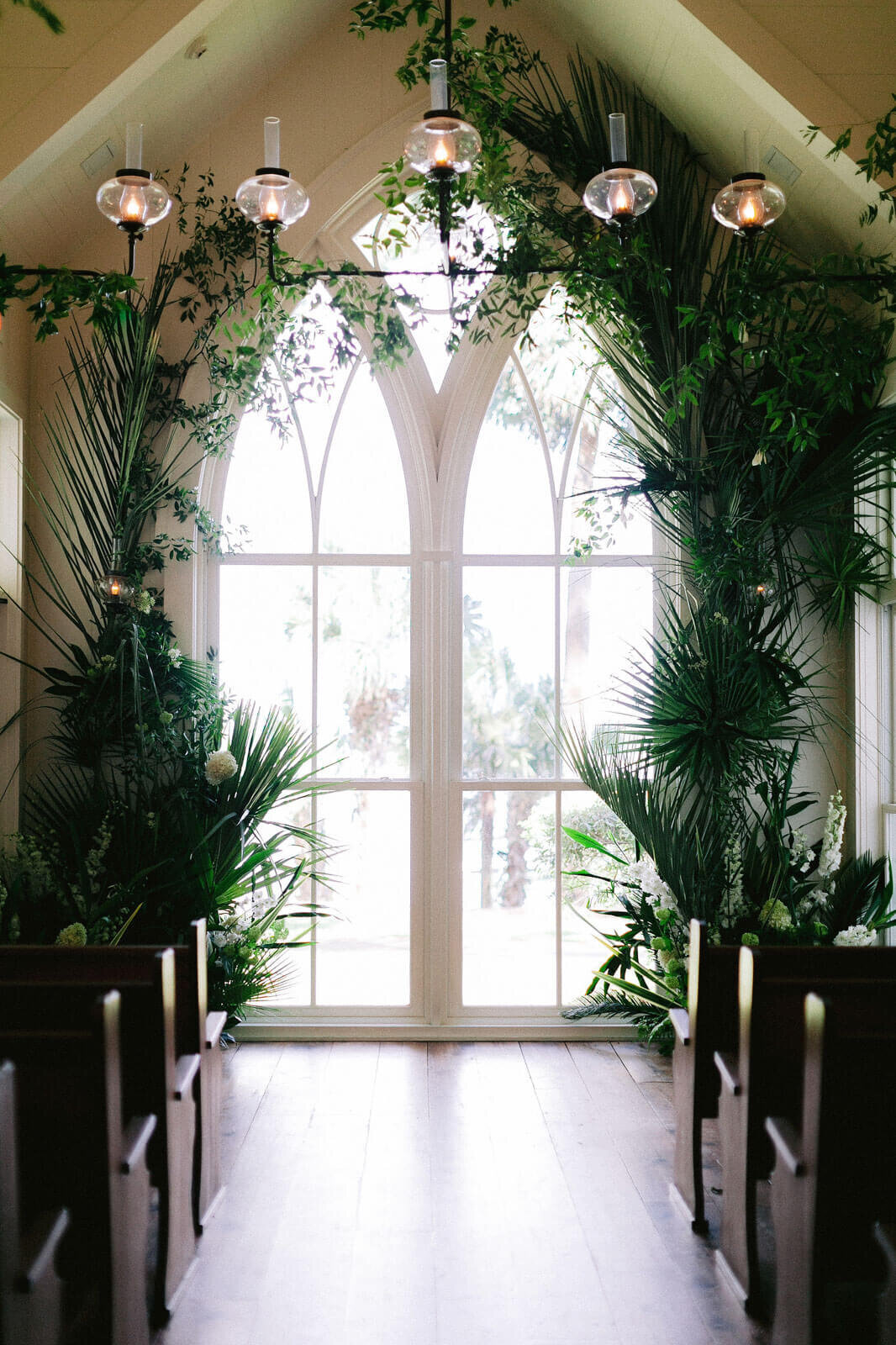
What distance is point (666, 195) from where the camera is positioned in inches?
179

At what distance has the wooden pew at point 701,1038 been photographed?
307cm

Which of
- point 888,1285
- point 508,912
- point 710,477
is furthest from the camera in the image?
point 508,912

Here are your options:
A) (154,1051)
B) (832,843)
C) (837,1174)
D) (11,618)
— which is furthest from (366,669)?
(837,1174)

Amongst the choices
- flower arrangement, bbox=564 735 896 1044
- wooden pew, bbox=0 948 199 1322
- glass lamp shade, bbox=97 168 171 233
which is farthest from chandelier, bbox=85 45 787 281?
flower arrangement, bbox=564 735 896 1044

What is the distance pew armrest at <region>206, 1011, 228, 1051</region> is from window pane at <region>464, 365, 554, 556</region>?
2.56 m

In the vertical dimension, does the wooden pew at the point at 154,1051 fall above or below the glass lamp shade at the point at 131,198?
below

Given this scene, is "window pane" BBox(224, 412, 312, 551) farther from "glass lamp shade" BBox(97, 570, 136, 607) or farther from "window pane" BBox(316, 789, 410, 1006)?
"window pane" BBox(316, 789, 410, 1006)

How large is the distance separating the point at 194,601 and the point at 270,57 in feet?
7.82

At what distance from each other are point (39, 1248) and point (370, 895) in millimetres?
3205

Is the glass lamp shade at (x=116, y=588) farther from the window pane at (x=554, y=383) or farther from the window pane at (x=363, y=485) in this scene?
the window pane at (x=554, y=383)

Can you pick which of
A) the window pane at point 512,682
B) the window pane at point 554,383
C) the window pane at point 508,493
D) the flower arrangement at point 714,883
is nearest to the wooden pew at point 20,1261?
the flower arrangement at point 714,883

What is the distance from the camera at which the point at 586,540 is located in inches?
197

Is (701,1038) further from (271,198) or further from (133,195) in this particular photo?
(133,195)

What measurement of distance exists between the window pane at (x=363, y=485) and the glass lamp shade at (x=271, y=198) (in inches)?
84.1
